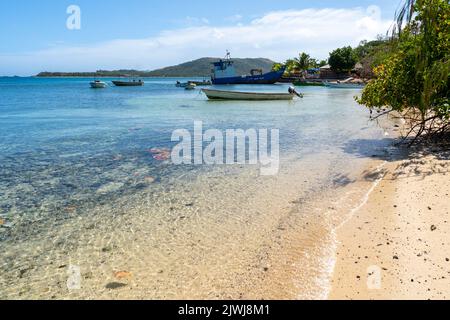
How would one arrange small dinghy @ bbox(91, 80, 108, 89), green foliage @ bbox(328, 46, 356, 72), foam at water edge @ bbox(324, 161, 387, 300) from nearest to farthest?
1. foam at water edge @ bbox(324, 161, 387, 300)
2. small dinghy @ bbox(91, 80, 108, 89)
3. green foliage @ bbox(328, 46, 356, 72)

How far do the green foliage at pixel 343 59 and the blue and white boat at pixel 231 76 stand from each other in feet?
51.2

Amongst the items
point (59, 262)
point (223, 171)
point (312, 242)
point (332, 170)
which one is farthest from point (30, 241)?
point (332, 170)

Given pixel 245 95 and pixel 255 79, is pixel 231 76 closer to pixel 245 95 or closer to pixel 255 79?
pixel 255 79

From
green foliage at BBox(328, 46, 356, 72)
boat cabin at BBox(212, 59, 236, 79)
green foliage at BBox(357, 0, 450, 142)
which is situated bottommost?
green foliage at BBox(357, 0, 450, 142)

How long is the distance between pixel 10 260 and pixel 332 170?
8595mm

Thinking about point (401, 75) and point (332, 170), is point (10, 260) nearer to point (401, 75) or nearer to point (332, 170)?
point (332, 170)

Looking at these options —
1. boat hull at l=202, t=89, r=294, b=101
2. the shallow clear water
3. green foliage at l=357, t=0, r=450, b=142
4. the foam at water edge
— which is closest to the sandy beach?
the foam at water edge

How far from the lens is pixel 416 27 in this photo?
32.7 ft

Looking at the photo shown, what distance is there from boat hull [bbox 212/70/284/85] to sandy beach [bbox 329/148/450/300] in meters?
81.9

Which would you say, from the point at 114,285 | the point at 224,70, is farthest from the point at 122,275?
the point at 224,70

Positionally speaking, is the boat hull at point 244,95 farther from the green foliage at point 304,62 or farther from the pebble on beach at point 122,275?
the green foliage at point 304,62

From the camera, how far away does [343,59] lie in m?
89.5

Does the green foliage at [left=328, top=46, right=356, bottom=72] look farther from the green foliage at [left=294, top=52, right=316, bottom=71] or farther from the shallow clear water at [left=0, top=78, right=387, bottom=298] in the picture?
the shallow clear water at [left=0, top=78, right=387, bottom=298]

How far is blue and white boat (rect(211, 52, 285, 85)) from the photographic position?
8750cm
